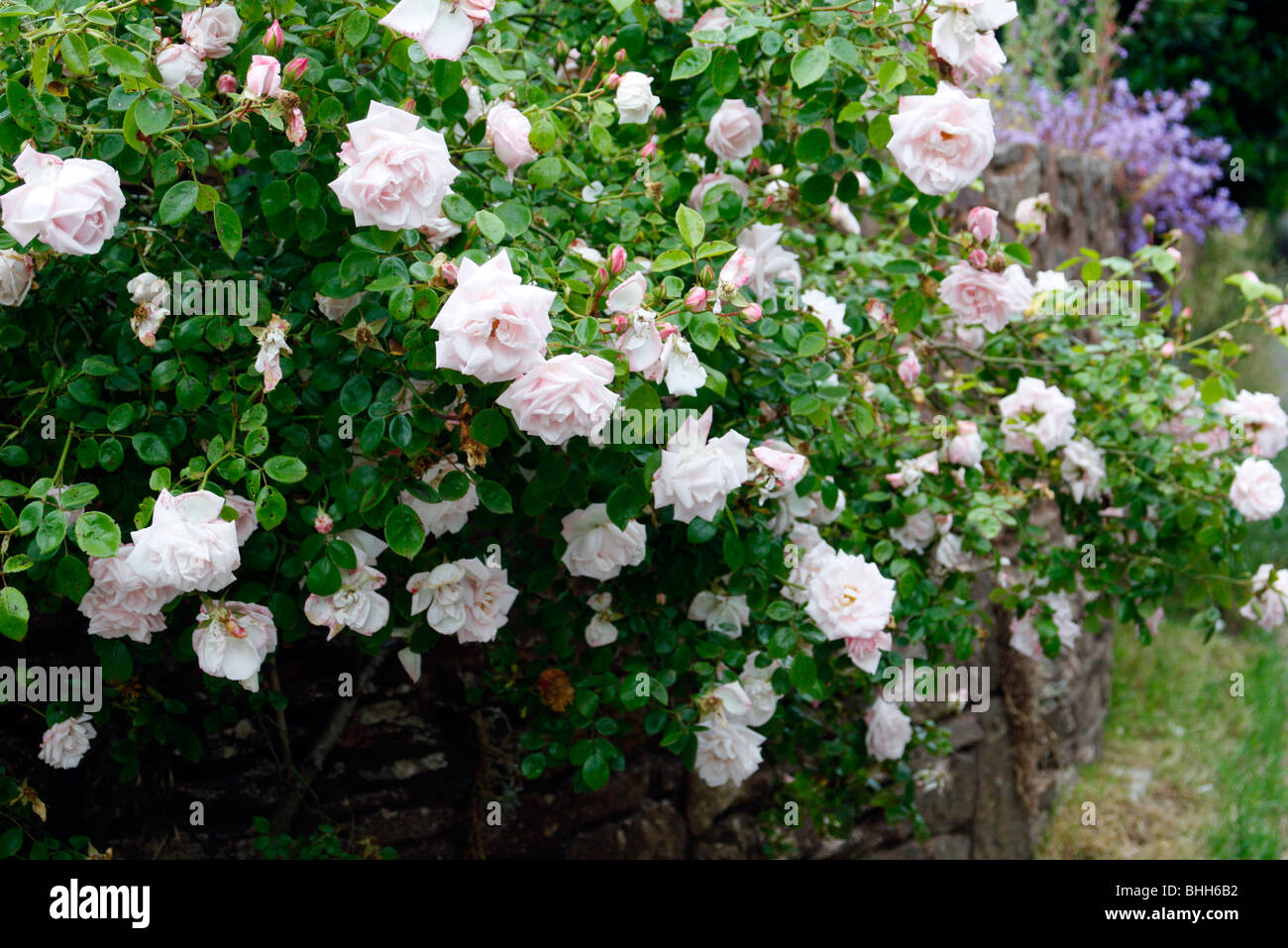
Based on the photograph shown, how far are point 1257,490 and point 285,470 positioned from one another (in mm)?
1792

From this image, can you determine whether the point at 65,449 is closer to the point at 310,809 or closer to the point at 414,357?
the point at 414,357

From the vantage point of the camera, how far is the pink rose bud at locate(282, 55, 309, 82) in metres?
1.24

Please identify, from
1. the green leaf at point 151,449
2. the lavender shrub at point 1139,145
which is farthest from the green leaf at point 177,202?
the lavender shrub at point 1139,145

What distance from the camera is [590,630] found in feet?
5.42

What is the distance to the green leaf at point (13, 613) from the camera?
3.78 ft

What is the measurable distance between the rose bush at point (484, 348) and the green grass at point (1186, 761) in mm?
1837

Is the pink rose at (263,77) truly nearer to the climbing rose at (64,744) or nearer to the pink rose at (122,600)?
the pink rose at (122,600)

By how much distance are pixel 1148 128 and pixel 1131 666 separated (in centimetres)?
276

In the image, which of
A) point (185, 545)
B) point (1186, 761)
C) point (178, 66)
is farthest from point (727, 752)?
point (1186, 761)

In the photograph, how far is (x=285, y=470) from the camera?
50.1 inches

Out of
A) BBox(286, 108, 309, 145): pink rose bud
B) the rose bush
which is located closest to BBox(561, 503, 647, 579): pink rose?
the rose bush

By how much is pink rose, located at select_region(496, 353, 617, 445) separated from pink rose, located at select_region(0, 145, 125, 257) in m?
0.51

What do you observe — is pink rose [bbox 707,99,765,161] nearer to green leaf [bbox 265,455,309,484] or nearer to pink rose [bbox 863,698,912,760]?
green leaf [bbox 265,455,309,484]
